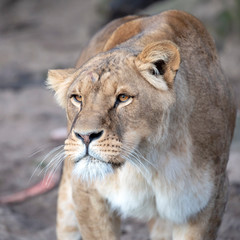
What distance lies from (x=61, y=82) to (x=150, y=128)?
62 cm

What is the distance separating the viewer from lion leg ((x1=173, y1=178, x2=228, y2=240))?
3.45m

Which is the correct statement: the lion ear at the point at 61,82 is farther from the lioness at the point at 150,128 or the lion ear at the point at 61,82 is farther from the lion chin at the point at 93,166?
the lion chin at the point at 93,166

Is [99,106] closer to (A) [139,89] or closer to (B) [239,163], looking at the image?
(A) [139,89]

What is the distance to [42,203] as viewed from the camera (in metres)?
5.91

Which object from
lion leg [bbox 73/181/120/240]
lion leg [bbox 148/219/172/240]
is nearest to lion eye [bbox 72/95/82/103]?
lion leg [bbox 73/181/120/240]

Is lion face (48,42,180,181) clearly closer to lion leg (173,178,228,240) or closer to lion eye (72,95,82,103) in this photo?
lion eye (72,95,82,103)

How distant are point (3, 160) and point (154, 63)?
13.5 ft

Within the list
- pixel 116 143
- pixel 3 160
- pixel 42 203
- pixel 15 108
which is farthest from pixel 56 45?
pixel 116 143

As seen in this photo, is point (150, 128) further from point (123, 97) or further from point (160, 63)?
point (160, 63)

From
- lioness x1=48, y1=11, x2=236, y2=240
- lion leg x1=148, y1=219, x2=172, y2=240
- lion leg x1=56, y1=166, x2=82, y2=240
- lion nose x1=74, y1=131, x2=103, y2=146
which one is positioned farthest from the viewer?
lion leg x1=148, y1=219, x2=172, y2=240

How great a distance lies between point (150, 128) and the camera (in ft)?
9.93

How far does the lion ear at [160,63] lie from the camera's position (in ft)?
9.75

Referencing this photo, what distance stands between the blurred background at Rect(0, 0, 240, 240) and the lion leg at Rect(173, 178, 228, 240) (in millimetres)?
1123

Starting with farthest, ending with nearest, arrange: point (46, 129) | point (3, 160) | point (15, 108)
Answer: point (15, 108), point (46, 129), point (3, 160)
